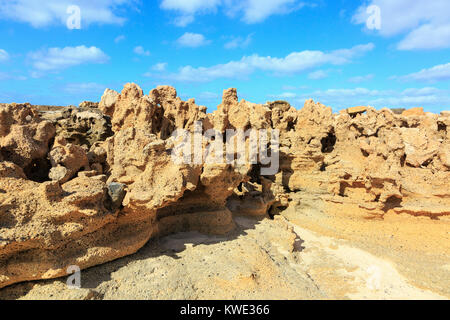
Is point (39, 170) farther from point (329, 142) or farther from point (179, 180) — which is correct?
point (329, 142)

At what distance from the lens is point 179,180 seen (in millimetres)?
4750

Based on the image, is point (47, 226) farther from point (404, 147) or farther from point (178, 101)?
point (404, 147)

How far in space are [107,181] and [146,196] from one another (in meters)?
0.96

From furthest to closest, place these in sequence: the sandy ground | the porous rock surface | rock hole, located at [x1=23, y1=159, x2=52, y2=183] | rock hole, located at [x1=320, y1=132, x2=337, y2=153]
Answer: rock hole, located at [x1=320, y1=132, x2=337, y2=153] < rock hole, located at [x1=23, y1=159, x2=52, y2=183] < the sandy ground < the porous rock surface

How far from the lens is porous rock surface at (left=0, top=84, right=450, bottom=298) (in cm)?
366

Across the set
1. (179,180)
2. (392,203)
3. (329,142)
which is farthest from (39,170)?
(329,142)

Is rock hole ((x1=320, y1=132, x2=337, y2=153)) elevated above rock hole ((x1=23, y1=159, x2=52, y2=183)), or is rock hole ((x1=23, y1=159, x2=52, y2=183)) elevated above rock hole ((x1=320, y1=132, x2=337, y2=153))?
rock hole ((x1=320, y1=132, x2=337, y2=153))

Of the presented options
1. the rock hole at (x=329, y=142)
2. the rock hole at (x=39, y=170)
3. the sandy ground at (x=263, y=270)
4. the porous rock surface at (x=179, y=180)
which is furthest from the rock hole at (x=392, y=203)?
the rock hole at (x=39, y=170)

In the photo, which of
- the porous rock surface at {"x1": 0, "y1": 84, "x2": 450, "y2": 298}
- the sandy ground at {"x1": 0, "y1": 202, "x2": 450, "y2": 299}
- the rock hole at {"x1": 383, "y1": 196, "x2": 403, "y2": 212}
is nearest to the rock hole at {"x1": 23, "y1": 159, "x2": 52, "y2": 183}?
the porous rock surface at {"x1": 0, "y1": 84, "x2": 450, "y2": 298}

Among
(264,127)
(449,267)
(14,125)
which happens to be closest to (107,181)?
(14,125)

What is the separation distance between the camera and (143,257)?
15.2 ft

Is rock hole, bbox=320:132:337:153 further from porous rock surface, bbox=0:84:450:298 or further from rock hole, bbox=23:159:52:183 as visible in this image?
rock hole, bbox=23:159:52:183

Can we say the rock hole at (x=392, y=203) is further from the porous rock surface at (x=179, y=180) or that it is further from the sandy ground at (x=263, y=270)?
the sandy ground at (x=263, y=270)

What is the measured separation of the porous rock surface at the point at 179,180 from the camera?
144 inches
